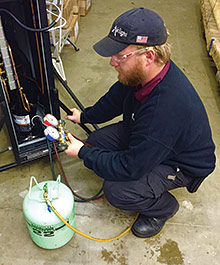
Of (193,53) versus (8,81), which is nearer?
(8,81)

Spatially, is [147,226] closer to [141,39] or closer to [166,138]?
[166,138]

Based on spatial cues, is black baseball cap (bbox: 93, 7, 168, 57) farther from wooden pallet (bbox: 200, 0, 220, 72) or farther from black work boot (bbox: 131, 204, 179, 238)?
wooden pallet (bbox: 200, 0, 220, 72)

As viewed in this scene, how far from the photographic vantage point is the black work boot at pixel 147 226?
1.34 m

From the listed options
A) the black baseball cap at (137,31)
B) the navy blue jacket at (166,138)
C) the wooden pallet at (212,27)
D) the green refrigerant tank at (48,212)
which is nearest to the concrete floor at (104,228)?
the green refrigerant tank at (48,212)

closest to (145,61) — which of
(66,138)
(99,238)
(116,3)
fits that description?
(66,138)

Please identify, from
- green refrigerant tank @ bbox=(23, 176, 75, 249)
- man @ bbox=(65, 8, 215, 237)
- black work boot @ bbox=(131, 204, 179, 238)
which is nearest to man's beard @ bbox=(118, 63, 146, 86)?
man @ bbox=(65, 8, 215, 237)

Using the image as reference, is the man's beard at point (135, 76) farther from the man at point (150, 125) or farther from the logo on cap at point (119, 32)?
the logo on cap at point (119, 32)

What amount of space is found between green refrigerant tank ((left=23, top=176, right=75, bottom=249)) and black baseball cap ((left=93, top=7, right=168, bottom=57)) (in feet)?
1.94

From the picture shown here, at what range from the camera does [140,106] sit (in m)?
1.09

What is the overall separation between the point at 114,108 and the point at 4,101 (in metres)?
0.55

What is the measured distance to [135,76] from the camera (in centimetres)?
100

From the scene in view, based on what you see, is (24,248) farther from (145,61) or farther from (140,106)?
(145,61)

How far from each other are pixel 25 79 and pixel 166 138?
0.88m

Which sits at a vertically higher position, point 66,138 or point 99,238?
point 66,138
